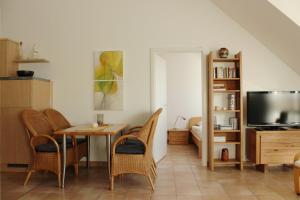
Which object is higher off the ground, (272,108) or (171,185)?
(272,108)

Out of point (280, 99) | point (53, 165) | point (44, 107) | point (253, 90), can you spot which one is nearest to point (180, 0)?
point (253, 90)

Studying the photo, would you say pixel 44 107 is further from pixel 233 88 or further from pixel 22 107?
pixel 233 88

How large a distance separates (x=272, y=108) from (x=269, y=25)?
52.2 inches

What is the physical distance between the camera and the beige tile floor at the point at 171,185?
11.2 ft

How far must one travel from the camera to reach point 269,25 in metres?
4.29

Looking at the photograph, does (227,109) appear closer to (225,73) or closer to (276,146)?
(225,73)

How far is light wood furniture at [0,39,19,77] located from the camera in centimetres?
472

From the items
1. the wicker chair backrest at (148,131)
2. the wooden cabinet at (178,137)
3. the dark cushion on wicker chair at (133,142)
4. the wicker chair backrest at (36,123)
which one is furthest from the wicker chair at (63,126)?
the wooden cabinet at (178,137)

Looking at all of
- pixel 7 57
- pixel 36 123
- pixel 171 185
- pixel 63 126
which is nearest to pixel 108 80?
pixel 63 126

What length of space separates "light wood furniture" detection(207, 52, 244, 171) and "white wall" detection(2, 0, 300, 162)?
0.23 metres

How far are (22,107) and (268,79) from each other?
406 cm

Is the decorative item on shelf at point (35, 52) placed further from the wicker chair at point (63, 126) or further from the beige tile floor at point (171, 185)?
the beige tile floor at point (171, 185)

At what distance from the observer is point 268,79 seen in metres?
4.84

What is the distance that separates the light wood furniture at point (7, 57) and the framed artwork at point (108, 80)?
4.64 ft
